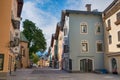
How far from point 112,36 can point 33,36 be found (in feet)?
114

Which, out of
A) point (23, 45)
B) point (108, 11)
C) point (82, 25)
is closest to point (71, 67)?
point (82, 25)

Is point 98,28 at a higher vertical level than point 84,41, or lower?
higher

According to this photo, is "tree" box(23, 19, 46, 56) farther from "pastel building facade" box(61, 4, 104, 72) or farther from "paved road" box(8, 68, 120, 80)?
"paved road" box(8, 68, 120, 80)

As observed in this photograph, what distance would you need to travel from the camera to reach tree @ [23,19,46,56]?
59906 millimetres

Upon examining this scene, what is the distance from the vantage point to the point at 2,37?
23438mm

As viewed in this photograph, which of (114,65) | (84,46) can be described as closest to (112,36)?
(114,65)

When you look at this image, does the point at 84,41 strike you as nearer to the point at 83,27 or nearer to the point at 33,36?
the point at 83,27

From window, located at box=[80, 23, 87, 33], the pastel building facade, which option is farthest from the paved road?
window, located at box=[80, 23, 87, 33]

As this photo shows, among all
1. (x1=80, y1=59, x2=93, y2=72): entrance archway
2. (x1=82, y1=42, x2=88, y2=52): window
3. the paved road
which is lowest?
the paved road

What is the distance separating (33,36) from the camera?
6069cm

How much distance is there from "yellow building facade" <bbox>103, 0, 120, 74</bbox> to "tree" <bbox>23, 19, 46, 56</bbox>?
3041 cm

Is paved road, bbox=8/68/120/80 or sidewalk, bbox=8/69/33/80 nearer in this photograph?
sidewalk, bbox=8/69/33/80

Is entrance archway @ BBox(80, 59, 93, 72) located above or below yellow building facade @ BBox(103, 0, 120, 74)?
below

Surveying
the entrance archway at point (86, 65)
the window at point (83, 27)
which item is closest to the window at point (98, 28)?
the window at point (83, 27)
